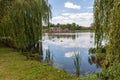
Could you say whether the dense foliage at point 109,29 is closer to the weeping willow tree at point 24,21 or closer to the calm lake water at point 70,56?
the calm lake water at point 70,56

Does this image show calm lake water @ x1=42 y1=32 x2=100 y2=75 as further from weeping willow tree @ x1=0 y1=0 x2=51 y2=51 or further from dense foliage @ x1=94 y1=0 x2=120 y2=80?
weeping willow tree @ x1=0 y1=0 x2=51 y2=51

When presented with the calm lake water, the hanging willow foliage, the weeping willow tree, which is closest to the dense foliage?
the hanging willow foliage

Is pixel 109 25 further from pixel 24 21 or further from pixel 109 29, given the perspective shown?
pixel 24 21

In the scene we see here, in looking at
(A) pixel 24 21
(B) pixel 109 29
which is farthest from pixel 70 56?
(B) pixel 109 29

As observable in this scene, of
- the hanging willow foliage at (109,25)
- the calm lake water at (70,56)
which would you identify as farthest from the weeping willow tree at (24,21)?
the hanging willow foliage at (109,25)

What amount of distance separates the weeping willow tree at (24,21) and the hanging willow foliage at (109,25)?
→ 9247 millimetres

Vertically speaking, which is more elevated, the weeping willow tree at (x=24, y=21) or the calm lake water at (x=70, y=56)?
the weeping willow tree at (x=24, y=21)

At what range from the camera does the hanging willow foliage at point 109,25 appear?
4.30 meters

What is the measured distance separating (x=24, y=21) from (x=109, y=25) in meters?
10.1

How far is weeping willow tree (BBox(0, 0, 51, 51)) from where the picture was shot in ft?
45.8

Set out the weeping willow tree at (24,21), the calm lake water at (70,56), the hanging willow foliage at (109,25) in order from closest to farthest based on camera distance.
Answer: the hanging willow foliage at (109,25)
the calm lake water at (70,56)
the weeping willow tree at (24,21)

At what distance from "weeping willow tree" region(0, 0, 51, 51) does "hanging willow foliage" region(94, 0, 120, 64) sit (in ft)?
Answer: 30.3

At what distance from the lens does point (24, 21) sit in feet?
46.4

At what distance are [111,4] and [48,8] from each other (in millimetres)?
12943
